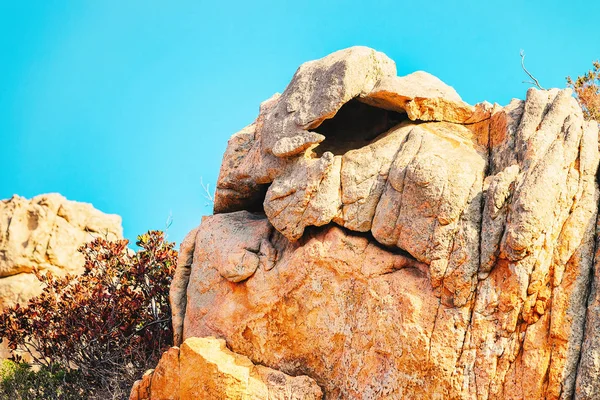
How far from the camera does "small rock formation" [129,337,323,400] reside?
1034cm

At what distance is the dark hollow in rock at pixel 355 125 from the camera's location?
1223 centimetres

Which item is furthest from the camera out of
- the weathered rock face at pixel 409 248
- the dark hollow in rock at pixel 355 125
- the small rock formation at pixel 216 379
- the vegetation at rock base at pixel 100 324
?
the vegetation at rock base at pixel 100 324

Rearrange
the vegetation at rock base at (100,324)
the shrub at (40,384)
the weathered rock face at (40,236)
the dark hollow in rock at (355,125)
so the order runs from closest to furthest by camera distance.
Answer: the dark hollow in rock at (355,125)
the vegetation at rock base at (100,324)
the shrub at (40,384)
the weathered rock face at (40,236)

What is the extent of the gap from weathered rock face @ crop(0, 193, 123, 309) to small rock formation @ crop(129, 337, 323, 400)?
10.4 metres

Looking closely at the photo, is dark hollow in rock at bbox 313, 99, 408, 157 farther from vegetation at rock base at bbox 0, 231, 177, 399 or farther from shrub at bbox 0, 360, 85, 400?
shrub at bbox 0, 360, 85, 400

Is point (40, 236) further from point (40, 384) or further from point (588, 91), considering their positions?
point (588, 91)

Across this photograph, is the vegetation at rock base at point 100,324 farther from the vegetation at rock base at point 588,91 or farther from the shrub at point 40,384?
the vegetation at rock base at point 588,91

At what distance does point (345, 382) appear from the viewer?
1027cm

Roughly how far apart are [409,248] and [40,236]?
46.5 feet

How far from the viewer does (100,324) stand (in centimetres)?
1498

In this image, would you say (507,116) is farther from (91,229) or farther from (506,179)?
(91,229)

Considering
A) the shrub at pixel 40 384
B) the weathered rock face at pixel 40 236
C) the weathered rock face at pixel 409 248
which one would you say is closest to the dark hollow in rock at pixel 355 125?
the weathered rock face at pixel 409 248

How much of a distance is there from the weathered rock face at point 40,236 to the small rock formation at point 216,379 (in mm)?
10379

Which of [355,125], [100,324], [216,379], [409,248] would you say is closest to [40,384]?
[100,324]
